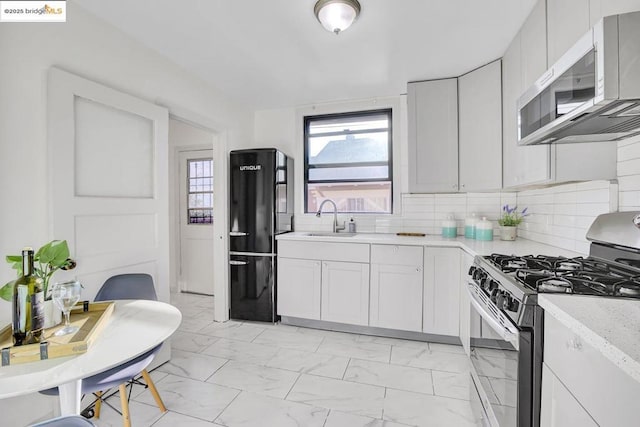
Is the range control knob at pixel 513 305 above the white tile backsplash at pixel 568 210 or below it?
below

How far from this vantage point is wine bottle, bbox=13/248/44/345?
1069mm

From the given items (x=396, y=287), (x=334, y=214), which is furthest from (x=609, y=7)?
(x=334, y=214)

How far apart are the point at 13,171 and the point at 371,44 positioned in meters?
2.40

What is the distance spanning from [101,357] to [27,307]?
366 millimetres

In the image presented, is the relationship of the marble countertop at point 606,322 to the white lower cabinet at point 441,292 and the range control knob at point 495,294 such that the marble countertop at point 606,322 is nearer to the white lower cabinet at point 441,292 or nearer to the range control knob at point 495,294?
the range control knob at point 495,294

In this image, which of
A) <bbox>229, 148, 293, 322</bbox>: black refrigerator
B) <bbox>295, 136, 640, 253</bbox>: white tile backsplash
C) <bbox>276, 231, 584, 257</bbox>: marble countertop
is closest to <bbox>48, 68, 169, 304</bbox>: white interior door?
<bbox>229, 148, 293, 322</bbox>: black refrigerator

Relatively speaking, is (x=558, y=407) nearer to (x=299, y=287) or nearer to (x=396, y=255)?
(x=396, y=255)

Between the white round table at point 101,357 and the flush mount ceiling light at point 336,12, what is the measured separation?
1909mm

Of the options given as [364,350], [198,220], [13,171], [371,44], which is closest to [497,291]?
[364,350]

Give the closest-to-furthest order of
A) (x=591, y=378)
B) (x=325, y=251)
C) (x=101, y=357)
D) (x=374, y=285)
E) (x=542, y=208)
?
(x=591, y=378) < (x=101, y=357) < (x=542, y=208) < (x=374, y=285) < (x=325, y=251)

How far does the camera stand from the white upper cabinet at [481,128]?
249 centimetres

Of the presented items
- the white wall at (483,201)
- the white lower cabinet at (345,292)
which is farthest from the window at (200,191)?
the white lower cabinet at (345,292)

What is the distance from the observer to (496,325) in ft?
4.07

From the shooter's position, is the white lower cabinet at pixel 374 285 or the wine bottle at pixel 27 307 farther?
the white lower cabinet at pixel 374 285
